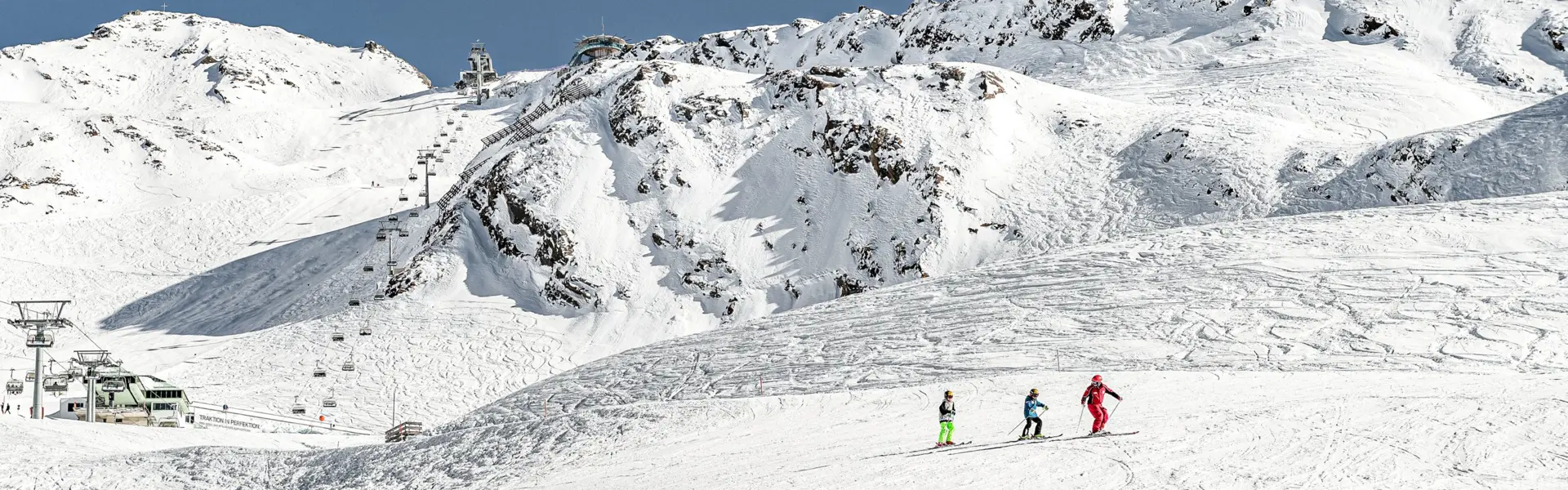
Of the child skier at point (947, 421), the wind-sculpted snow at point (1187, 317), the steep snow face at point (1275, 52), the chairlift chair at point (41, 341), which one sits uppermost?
the steep snow face at point (1275, 52)

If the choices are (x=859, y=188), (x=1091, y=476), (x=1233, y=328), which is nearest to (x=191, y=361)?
(x=859, y=188)

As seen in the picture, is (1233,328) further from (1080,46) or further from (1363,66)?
(1080,46)

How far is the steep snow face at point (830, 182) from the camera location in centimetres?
6256

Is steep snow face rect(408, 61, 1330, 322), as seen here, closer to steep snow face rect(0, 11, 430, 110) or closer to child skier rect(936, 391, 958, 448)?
child skier rect(936, 391, 958, 448)

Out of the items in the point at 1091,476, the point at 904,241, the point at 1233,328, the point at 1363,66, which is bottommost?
the point at 1091,476

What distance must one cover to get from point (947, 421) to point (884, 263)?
38362mm

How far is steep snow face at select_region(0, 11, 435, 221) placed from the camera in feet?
316

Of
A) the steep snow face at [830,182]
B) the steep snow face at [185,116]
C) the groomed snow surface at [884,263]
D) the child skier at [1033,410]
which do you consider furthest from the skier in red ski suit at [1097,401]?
the steep snow face at [185,116]

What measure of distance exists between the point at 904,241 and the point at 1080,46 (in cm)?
5195

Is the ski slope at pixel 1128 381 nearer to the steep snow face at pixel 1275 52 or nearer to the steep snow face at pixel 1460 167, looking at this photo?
the steep snow face at pixel 1460 167

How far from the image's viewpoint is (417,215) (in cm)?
8106

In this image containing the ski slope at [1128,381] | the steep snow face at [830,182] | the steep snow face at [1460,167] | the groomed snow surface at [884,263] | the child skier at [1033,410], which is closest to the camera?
the ski slope at [1128,381]

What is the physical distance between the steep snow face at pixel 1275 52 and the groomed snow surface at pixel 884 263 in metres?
0.48

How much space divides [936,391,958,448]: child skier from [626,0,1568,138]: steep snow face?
59937mm
